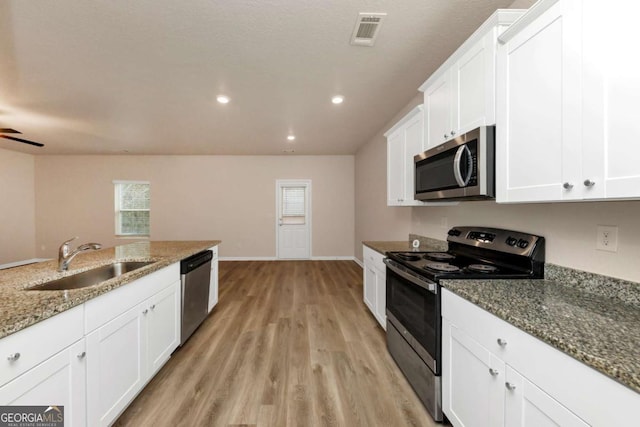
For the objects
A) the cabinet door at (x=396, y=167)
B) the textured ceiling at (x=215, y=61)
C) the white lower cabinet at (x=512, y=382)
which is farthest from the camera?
the cabinet door at (x=396, y=167)

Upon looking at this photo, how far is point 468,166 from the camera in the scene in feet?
5.34

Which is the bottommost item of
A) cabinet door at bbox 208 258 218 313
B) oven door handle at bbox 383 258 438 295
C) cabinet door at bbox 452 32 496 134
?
cabinet door at bbox 208 258 218 313

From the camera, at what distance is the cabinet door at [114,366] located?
4.43 ft

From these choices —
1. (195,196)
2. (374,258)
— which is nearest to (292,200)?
(195,196)

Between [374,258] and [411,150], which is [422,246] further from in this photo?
[411,150]

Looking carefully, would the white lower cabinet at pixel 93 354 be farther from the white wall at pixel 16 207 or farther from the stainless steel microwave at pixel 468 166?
the white wall at pixel 16 207

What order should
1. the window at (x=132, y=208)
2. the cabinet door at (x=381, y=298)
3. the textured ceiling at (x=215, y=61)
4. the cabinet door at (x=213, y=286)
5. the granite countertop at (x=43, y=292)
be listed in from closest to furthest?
the granite countertop at (x=43, y=292) → the textured ceiling at (x=215, y=61) → the cabinet door at (x=381, y=298) → the cabinet door at (x=213, y=286) → the window at (x=132, y=208)

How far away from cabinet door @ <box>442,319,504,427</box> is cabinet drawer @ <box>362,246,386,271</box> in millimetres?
1163

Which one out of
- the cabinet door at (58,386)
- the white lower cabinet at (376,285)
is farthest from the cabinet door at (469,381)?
the cabinet door at (58,386)

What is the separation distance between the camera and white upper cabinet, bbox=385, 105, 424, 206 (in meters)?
2.53

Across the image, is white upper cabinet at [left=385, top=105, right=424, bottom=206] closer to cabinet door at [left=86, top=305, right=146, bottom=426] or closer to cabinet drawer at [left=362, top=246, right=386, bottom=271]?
cabinet drawer at [left=362, top=246, right=386, bottom=271]

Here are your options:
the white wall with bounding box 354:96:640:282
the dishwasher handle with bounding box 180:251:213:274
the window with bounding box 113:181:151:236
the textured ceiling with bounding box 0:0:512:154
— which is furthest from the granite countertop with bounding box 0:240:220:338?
the window with bounding box 113:181:151:236

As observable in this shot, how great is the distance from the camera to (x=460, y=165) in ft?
5.40

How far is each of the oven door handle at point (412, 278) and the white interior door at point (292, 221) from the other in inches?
178
